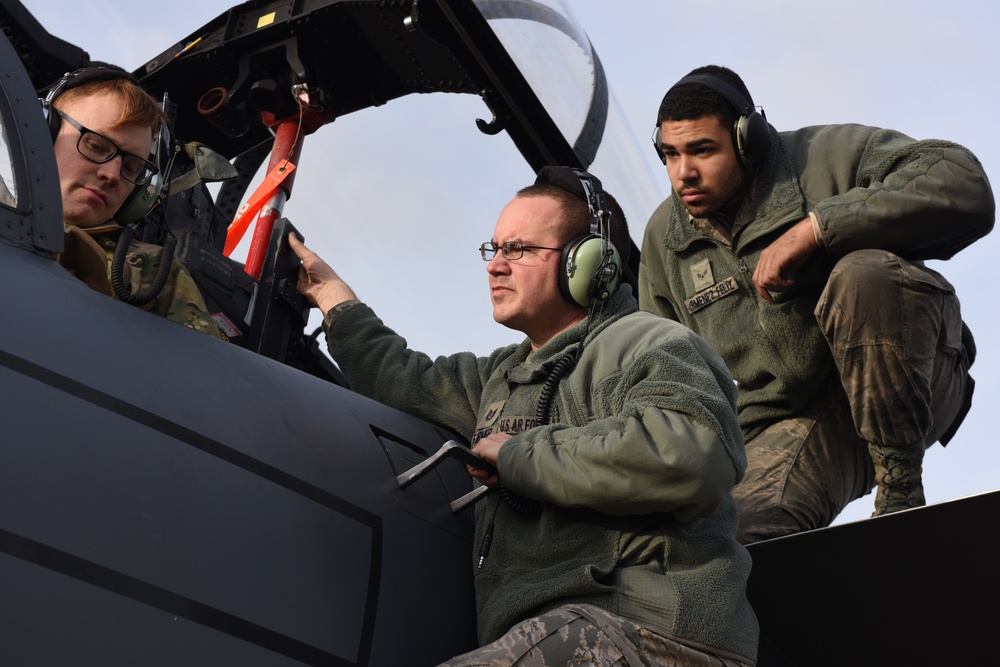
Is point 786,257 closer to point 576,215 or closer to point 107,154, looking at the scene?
point 576,215

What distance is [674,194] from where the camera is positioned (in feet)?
12.6

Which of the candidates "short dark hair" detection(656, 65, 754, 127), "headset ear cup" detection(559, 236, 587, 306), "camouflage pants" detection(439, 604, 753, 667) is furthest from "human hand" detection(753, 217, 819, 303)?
"camouflage pants" detection(439, 604, 753, 667)

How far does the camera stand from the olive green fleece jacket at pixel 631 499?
2221 millimetres

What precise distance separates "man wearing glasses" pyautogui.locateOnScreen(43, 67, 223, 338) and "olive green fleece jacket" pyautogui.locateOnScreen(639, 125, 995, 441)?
1634 millimetres

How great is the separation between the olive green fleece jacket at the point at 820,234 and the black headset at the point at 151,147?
5.54ft

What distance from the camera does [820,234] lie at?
128 inches

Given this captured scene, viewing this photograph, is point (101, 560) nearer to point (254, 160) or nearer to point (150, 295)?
point (150, 295)

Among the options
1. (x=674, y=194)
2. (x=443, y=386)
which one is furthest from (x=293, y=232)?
(x=674, y=194)

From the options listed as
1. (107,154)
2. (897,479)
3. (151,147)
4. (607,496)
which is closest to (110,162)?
(107,154)

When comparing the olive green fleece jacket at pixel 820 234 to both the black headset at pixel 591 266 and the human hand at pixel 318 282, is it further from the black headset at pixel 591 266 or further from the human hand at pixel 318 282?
the human hand at pixel 318 282

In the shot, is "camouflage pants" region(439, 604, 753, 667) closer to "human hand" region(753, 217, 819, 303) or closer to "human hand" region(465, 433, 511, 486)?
"human hand" region(465, 433, 511, 486)

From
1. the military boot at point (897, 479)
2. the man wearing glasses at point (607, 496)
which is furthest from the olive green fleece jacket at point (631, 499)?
the military boot at point (897, 479)

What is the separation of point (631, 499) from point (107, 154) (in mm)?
1380

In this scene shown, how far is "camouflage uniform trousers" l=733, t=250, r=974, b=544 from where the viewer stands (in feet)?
10.5
